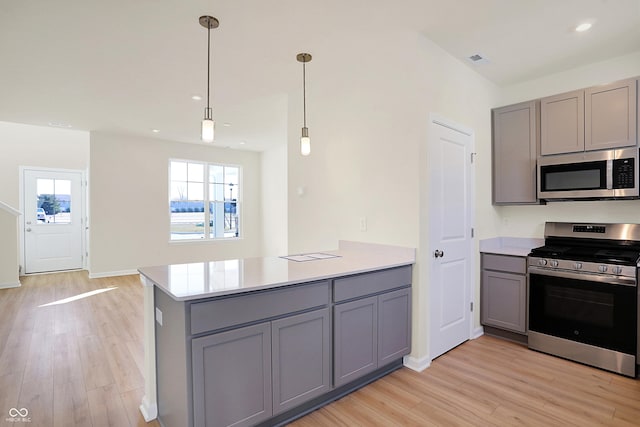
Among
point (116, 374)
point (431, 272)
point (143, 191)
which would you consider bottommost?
point (116, 374)

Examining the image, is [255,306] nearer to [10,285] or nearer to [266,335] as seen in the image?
[266,335]

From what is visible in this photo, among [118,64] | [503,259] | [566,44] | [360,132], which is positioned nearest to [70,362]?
[118,64]

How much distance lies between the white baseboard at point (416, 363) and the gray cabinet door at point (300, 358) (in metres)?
0.89

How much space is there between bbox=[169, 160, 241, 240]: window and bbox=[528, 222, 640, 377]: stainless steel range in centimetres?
637

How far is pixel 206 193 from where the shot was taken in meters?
7.46

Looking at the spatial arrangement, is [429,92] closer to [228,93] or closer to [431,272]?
[431,272]

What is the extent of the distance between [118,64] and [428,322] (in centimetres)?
376

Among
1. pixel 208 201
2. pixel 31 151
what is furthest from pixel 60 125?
pixel 208 201

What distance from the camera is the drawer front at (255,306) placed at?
1.61m

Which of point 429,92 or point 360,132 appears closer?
point 429,92

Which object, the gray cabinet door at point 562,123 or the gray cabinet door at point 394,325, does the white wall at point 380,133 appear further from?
the gray cabinet door at point 562,123

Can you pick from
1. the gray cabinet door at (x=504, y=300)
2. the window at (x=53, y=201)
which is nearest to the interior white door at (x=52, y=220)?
the window at (x=53, y=201)

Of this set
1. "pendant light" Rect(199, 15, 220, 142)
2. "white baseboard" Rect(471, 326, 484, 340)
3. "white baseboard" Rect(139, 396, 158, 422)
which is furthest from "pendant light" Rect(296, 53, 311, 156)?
"white baseboard" Rect(471, 326, 484, 340)

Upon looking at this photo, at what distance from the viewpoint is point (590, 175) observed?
2953 millimetres
